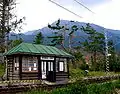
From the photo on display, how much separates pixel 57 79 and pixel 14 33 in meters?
18.5

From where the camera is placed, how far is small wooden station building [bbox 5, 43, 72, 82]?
3556cm

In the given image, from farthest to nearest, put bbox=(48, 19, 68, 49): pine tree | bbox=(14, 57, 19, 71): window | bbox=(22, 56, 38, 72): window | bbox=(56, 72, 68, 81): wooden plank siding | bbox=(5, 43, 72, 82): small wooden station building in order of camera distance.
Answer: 1. bbox=(48, 19, 68, 49): pine tree
2. bbox=(56, 72, 68, 81): wooden plank siding
3. bbox=(14, 57, 19, 71): window
4. bbox=(22, 56, 38, 72): window
5. bbox=(5, 43, 72, 82): small wooden station building

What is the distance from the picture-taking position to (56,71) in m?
39.4

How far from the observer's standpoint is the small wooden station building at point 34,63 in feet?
117

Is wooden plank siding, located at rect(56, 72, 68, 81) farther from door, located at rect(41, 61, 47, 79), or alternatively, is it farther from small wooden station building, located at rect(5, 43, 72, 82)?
door, located at rect(41, 61, 47, 79)

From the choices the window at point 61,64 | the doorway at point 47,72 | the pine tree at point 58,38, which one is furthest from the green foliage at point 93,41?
the doorway at point 47,72

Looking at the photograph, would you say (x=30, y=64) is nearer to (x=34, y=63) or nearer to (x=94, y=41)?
(x=34, y=63)

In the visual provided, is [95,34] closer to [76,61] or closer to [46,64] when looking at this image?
[76,61]

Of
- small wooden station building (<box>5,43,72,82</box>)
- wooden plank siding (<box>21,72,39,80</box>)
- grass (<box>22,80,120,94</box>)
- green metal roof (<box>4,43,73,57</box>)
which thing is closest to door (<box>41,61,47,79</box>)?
small wooden station building (<box>5,43,72,82</box>)

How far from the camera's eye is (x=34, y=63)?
36594mm

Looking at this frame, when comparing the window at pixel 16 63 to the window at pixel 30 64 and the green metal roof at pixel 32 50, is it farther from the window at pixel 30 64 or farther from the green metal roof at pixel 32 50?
the green metal roof at pixel 32 50

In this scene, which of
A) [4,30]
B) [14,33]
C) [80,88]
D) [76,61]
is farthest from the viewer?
[76,61]

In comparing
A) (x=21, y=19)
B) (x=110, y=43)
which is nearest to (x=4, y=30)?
(x=21, y=19)

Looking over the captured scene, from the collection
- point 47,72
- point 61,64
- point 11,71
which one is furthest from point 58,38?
point 11,71
